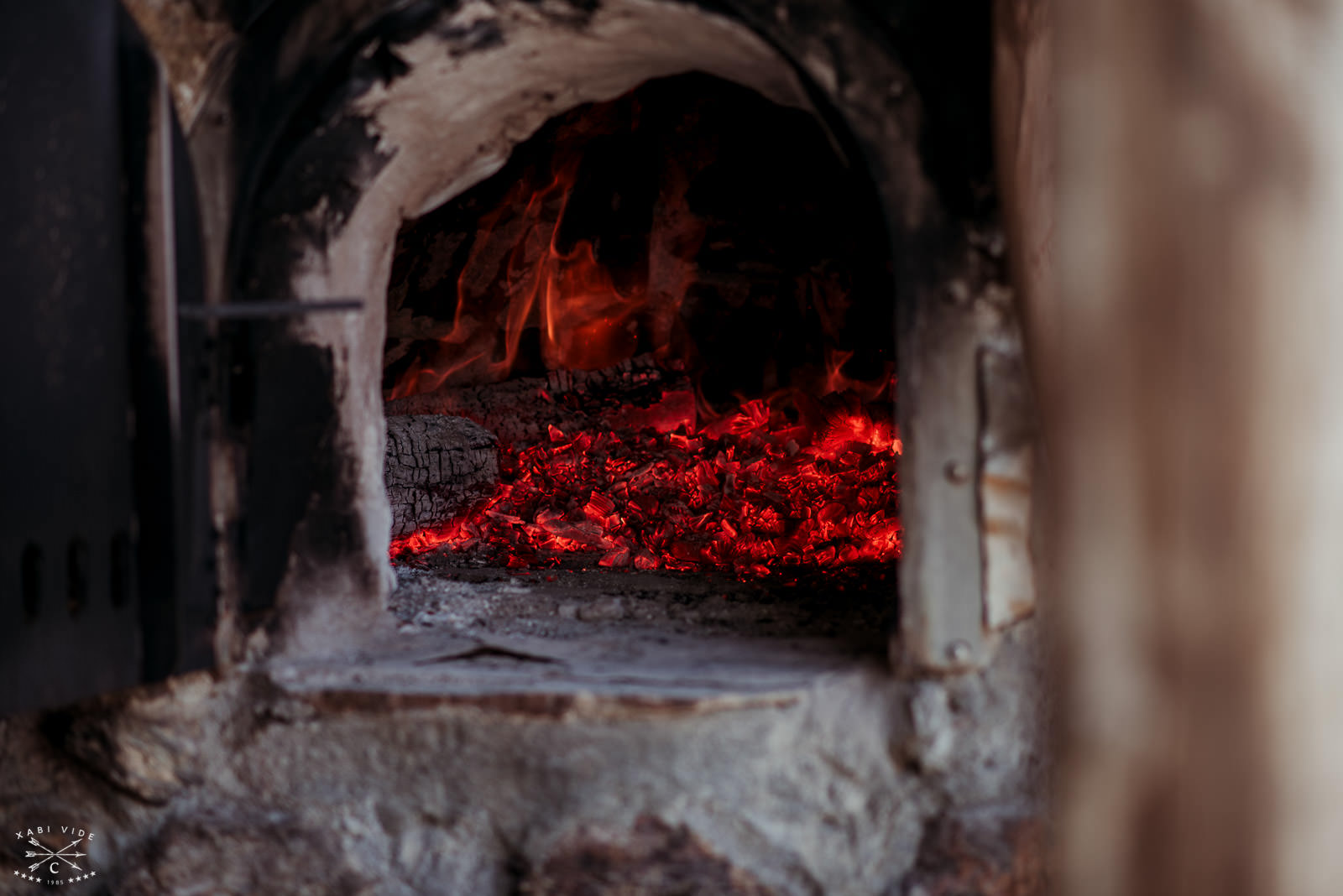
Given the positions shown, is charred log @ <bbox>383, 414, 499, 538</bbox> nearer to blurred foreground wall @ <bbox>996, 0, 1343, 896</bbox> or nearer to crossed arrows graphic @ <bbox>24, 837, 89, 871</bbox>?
crossed arrows graphic @ <bbox>24, 837, 89, 871</bbox>

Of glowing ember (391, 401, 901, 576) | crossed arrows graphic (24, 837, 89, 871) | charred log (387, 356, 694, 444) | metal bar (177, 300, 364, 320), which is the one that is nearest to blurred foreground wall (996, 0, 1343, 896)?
metal bar (177, 300, 364, 320)

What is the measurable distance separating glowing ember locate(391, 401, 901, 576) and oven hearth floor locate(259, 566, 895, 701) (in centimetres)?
32

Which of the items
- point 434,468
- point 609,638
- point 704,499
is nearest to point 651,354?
point 704,499

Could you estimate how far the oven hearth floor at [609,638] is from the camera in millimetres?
1412

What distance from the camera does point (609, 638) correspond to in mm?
1700

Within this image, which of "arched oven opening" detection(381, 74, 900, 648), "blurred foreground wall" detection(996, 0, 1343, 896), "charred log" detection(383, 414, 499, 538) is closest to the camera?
"blurred foreground wall" detection(996, 0, 1343, 896)

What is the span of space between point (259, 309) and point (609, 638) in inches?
31.8

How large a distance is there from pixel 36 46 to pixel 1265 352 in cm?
140

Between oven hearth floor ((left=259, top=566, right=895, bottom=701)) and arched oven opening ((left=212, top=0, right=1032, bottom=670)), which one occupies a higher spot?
arched oven opening ((left=212, top=0, right=1032, bottom=670))

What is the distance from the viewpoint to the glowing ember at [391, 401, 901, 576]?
2594mm

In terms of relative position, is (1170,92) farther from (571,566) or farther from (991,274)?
(571,566)

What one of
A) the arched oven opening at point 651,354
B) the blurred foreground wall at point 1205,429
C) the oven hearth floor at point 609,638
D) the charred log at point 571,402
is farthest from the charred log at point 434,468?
the blurred foreground wall at point 1205,429

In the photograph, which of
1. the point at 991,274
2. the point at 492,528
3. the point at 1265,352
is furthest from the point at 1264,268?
the point at 492,528

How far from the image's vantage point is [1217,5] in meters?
0.30
